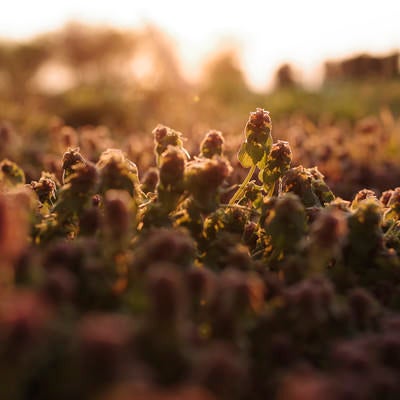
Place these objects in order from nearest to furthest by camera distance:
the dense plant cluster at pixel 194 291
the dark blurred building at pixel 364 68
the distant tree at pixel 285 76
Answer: the dense plant cluster at pixel 194 291 < the dark blurred building at pixel 364 68 < the distant tree at pixel 285 76

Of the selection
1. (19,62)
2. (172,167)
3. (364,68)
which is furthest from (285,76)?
(172,167)

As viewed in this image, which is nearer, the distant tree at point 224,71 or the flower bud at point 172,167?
the flower bud at point 172,167

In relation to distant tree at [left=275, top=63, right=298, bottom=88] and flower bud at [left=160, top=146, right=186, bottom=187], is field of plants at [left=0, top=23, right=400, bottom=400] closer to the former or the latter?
flower bud at [left=160, top=146, right=186, bottom=187]

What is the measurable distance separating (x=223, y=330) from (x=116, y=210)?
1.50 ft

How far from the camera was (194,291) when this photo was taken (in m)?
1.63

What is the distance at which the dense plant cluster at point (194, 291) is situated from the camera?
1217 mm

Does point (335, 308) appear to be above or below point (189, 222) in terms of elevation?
below

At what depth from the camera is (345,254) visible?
2406 millimetres

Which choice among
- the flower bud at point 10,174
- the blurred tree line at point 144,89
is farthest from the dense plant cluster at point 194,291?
the blurred tree line at point 144,89

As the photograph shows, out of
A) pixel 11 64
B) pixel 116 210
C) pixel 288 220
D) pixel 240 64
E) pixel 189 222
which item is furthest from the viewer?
pixel 240 64

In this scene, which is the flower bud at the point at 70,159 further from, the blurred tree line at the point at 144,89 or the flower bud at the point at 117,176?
the blurred tree line at the point at 144,89

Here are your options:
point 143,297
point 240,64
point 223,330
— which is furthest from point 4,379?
point 240,64

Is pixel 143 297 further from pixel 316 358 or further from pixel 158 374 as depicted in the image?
pixel 316 358

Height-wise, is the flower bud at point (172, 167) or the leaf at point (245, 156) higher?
the flower bud at point (172, 167)
